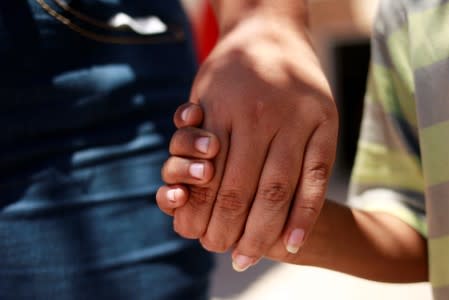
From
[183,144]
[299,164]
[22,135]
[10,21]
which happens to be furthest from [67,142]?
[299,164]

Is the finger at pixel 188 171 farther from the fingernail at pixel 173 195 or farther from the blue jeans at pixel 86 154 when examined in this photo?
the blue jeans at pixel 86 154

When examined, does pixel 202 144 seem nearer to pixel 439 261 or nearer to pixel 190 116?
pixel 190 116

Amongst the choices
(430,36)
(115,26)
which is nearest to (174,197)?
(115,26)

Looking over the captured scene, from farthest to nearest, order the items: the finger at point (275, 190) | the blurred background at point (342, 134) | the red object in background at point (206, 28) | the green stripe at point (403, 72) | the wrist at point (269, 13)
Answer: the blurred background at point (342, 134) < the red object in background at point (206, 28) < the green stripe at point (403, 72) < the wrist at point (269, 13) < the finger at point (275, 190)

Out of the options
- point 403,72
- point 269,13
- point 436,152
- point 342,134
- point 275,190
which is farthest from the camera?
point 342,134

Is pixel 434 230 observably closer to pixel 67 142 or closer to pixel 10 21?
pixel 67 142

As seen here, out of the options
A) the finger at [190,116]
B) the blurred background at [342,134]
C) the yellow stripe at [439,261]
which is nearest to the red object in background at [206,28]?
the blurred background at [342,134]

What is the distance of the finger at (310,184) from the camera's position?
0.70 meters

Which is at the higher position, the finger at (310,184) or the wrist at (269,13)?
the wrist at (269,13)

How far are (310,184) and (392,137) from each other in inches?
18.6

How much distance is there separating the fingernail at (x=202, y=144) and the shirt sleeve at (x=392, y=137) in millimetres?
495

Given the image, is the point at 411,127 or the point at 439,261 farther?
the point at 411,127

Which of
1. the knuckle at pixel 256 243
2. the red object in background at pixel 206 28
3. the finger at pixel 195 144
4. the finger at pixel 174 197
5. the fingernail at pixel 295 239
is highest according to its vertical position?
the finger at pixel 195 144

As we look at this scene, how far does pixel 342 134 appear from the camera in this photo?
5.93m
